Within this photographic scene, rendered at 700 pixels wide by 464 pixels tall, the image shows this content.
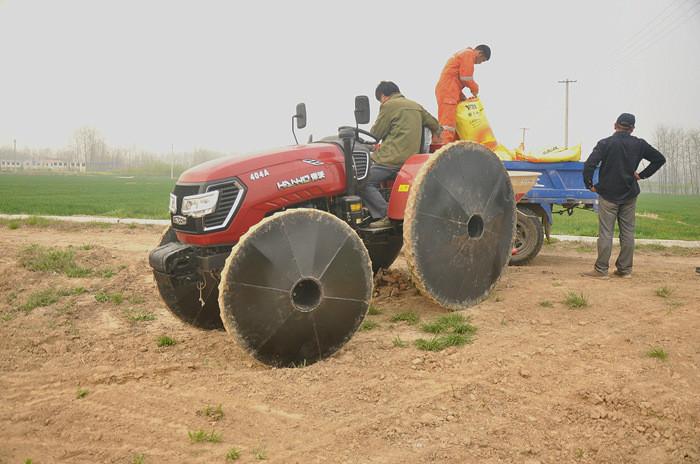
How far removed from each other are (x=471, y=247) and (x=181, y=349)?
2837mm

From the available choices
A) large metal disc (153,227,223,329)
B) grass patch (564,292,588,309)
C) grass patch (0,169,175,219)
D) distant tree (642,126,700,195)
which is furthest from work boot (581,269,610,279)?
distant tree (642,126,700,195)

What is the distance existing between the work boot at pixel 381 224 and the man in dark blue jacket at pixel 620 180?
3.18 meters

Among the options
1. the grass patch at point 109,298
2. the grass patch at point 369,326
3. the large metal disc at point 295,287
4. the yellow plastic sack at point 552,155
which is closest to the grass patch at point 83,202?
the grass patch at point 109,298

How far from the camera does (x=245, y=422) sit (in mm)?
3871

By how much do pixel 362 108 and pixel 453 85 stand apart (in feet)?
10.1

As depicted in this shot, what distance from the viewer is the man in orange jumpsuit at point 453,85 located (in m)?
7.94

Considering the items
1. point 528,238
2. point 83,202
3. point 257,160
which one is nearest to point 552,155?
point 528,238

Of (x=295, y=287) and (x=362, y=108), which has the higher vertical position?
(x=362, y=108)

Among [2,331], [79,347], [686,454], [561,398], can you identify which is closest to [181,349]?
[79,347]

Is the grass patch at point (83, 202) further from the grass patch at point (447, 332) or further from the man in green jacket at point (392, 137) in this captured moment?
the grass patch at point (447, 332)

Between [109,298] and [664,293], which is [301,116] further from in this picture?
[664,293]

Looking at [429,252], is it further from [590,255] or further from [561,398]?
[590,255]

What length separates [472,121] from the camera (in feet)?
26.2

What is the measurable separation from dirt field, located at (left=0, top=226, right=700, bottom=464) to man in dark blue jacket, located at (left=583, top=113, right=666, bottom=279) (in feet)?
3.58
